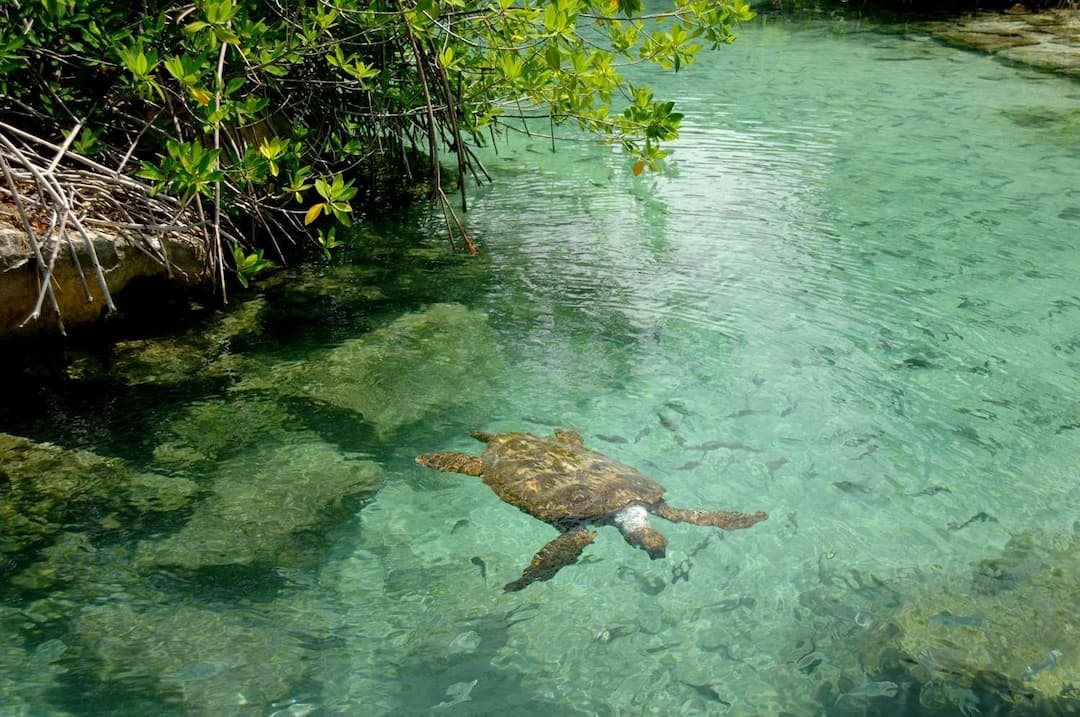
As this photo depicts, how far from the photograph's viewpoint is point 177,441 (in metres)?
4.27

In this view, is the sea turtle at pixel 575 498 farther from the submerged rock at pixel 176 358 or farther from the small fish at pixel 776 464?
the submerged rock at pixel 176 358

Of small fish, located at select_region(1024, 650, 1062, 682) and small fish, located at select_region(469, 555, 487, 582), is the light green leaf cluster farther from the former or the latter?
small fish, located at select_region(1024, 650, 1062, 682)

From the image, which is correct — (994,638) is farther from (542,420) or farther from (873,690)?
(542,420)

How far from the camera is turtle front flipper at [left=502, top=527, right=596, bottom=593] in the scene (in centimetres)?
335

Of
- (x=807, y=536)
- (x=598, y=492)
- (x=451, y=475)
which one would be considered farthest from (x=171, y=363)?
(x=807, y=536)

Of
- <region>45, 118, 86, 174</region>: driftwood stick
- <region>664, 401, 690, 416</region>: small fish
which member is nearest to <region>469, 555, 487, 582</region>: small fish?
<region>664, 401, 690, 416</region>: small fish

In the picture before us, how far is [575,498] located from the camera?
364cm

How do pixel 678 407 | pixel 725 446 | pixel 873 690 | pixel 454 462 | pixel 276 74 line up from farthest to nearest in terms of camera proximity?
pixel 276 74, pixel 678 407, pixel 725 446, pixel 454 462, pixel 873 690

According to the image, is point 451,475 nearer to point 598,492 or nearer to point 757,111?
point 598,492

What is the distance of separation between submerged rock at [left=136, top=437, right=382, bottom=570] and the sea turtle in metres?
0.61

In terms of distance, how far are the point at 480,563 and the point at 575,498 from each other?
0.48 meters

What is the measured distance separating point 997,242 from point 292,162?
5.36 meters

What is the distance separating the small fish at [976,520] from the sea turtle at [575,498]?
2.65 feet

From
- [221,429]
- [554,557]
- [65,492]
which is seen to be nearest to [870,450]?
[554,557]
